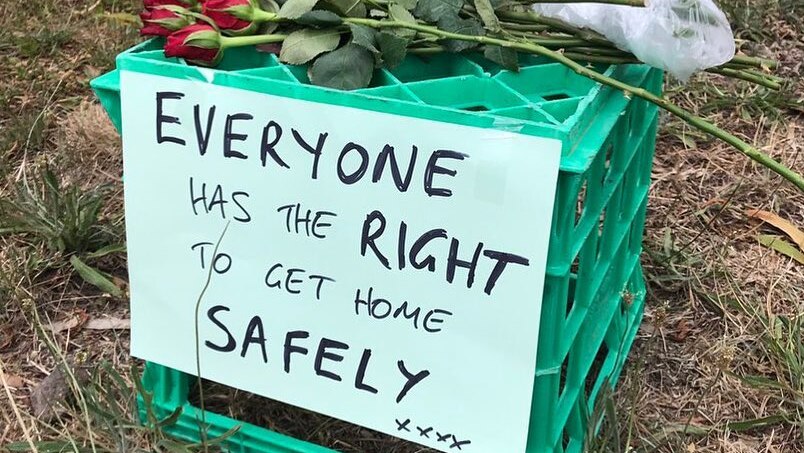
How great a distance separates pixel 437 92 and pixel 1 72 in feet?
4.60

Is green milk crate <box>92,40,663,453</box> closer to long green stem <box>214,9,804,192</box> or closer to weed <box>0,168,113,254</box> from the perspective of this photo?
long green stem <box>214,9,804,192</box>

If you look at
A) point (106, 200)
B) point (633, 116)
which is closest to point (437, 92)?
point (633, 116)

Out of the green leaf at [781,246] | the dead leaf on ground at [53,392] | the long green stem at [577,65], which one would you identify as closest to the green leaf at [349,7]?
the long green stem at [577,65]

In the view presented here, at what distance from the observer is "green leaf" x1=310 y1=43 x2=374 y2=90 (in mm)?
886

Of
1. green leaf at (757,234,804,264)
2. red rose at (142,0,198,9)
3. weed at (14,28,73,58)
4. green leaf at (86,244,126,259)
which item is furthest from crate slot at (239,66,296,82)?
weed at (14,28,73,58)

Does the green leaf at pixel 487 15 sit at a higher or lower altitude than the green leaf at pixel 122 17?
higher

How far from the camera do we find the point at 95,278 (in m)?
1.37

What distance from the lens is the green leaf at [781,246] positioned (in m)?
1.47

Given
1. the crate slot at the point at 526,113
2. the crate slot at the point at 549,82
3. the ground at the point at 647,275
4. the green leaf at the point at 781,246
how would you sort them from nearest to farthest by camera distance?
the crate slot at the point at 526,113 < the crate slot at the point at 549,82 < the ground at the point at 647,275 < the green leaf at the point at 781,246

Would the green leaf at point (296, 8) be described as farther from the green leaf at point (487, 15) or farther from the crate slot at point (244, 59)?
the green leaf at point (487, 15)

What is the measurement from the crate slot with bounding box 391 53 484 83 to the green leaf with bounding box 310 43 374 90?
0.20ft

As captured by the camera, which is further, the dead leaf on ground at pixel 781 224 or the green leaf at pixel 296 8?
the dead leaf on ground at pixel 781 224

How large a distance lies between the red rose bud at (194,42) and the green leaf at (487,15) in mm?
266

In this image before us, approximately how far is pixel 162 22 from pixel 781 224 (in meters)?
1.11
